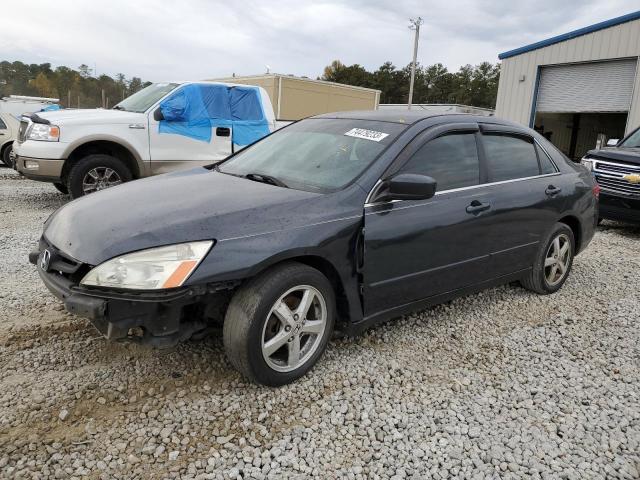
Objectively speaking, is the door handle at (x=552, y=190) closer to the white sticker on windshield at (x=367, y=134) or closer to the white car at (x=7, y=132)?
the white sticker on windshield at (x=367, y=134)

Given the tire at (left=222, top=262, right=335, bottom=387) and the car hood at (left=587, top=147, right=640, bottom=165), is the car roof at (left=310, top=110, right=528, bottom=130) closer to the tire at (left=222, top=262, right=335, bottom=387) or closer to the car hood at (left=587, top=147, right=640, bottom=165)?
the tire at (left=222, top=262, right=335, bottom=387)

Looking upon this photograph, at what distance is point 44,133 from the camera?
22.0 feet

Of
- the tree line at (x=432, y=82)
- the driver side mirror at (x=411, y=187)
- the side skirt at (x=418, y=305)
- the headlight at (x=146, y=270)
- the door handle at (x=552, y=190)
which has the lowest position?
the side skirt at (x=418, y=305)

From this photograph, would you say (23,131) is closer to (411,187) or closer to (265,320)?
(265,320)

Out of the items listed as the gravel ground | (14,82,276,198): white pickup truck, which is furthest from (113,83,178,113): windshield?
the gravel ground

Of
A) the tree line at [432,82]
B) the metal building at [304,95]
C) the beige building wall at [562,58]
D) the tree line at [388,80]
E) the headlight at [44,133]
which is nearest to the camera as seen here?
the headlight at [44,133]

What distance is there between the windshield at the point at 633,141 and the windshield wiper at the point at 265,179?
7420 mm

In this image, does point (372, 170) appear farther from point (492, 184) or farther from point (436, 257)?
point (492, 184)

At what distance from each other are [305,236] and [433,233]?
1.02 meters

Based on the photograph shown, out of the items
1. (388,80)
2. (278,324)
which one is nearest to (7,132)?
(278,324)

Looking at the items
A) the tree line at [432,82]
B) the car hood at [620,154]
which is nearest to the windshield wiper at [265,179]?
the car hood at [620,154]

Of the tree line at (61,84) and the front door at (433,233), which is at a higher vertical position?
the tree line at (61,84)

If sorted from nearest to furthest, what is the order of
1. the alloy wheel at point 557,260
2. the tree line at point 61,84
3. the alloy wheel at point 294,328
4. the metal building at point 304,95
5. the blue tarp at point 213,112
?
the alloy wheel at point 294,328
the alloy wheel at point 557,260
the blue tarp at point 213,112
the metal building at point 304,95
the tree line at point 61,84

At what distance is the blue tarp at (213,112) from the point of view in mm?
7457
